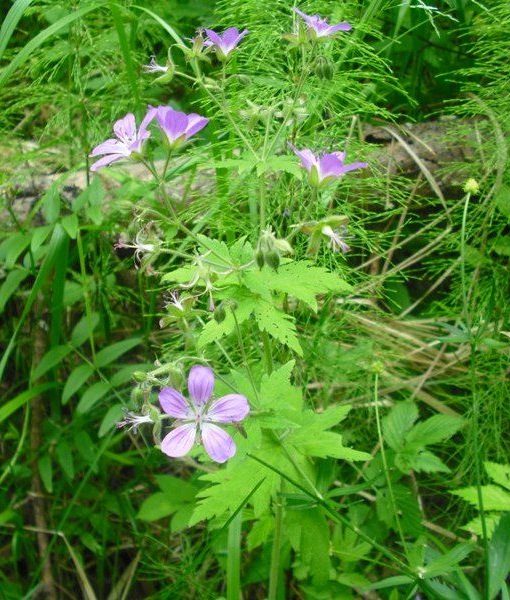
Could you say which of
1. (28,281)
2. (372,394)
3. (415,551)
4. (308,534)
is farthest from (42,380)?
(415,551)

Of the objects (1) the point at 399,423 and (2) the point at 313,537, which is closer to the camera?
(2) the point at 313,537

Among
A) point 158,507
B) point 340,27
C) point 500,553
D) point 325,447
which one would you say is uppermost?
point 340,27

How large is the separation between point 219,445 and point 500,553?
516 mm

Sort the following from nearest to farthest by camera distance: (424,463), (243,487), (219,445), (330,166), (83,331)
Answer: (219,445) → (330,166) → (243,487) → (424,463) → (83,331)

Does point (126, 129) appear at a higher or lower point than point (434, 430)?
higher

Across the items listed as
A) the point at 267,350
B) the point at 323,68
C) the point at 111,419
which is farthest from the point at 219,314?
the point at 111,419

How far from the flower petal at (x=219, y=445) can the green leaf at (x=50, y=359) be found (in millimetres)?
970

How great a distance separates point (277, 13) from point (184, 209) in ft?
1.66

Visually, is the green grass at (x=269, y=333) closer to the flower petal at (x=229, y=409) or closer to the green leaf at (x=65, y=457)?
the green leaf at (x=65, y=457)

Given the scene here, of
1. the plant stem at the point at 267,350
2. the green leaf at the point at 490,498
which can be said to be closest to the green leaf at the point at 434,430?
the green leaf at the point at 490,498

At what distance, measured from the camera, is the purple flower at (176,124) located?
1207 millimetres

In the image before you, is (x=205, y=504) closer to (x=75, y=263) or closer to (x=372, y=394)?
Result: (x=372, y=394)

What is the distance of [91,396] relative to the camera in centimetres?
194

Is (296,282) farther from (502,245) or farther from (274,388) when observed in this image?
(502,245)
